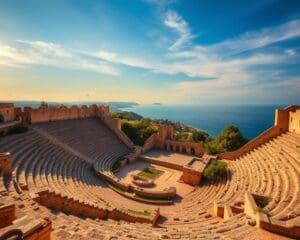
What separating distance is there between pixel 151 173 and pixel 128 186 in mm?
4678

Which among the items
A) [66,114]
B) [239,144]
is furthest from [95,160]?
[239,144]

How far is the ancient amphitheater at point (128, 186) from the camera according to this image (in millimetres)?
6609

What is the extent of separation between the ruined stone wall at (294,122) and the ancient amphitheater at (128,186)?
9 cm

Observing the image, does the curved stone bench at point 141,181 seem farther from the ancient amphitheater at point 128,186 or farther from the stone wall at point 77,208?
the stone wall at point 77,208

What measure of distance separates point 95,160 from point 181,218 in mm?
10878

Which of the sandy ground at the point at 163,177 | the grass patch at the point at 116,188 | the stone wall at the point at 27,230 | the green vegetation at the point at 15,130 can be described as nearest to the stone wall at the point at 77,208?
the grass patch at the point at 116,188

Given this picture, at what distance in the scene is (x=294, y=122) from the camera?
53.5ft

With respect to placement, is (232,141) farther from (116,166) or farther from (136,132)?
(116,166)

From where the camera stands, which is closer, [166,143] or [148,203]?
[148,203]

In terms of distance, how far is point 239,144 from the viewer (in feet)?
81.7

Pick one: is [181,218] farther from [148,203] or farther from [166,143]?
[166,143]

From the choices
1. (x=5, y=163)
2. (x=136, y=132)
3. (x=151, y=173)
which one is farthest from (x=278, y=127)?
(x=5, y=163)

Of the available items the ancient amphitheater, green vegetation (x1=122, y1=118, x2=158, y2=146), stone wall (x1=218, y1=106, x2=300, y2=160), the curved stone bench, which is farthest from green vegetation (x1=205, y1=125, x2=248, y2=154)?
the curved stone bench

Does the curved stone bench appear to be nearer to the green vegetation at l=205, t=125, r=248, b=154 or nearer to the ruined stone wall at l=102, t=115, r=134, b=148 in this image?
the ruined stone wall at l=102, t=115, r=134, b=148
